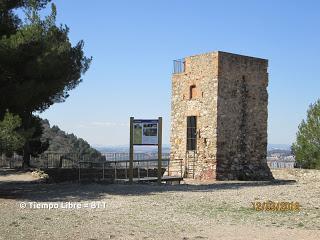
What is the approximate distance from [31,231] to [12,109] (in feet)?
24.3

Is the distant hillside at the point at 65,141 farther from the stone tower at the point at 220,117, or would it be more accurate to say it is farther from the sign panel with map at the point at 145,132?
the sign panel with map at the point at 145,132

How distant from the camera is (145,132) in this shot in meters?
18.6

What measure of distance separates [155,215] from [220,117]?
11.9 meters

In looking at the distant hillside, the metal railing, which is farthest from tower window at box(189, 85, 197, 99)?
the distant hillside

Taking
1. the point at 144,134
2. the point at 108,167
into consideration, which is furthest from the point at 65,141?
the point at 144,134

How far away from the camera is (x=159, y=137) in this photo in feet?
60.7

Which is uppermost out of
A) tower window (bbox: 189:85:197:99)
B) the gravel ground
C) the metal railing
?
tower window (bbox: 189:85:197:99)

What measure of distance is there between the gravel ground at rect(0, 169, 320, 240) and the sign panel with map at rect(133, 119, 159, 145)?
2578mm

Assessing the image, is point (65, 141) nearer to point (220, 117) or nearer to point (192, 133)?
point (192, 133)

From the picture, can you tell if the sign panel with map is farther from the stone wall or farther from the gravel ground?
the stone wall

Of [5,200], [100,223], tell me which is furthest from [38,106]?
[100,223]

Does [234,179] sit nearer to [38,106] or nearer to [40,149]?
[38,106]

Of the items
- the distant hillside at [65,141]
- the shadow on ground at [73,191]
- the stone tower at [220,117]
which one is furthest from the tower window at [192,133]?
the distant hillside at [65,141]

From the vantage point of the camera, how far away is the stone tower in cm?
2222
